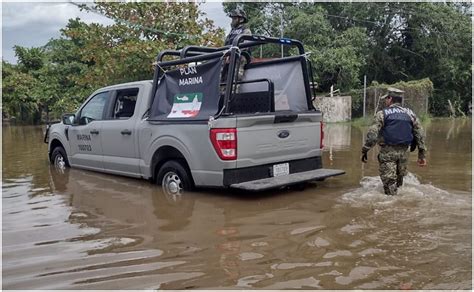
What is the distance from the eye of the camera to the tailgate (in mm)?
6027

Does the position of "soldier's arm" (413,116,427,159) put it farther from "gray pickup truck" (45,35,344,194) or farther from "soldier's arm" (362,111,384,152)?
"gray pickup truck" (45,35,344,194)

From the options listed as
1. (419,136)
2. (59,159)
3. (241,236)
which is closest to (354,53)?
(59,159)

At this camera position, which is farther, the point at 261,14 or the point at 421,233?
the point at 261,14

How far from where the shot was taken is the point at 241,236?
15.5 ft

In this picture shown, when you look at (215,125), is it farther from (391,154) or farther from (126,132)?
(391,154)

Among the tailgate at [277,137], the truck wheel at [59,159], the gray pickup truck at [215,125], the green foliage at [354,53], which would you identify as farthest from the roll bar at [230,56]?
the green foliage at [354,53]

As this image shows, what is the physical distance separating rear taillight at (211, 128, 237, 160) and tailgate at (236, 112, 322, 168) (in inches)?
2.7

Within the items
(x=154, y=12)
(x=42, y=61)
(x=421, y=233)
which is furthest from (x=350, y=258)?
(x=42, y=61)

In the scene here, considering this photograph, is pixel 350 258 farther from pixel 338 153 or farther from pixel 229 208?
pixel 338 153

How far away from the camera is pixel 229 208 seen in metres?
5.86

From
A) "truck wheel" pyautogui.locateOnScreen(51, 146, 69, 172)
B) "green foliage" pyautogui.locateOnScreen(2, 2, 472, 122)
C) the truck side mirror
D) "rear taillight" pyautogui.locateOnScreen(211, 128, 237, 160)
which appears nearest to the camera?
"rear taillight" pyautogui.locateOnScreen(211, 128, 237, 160)

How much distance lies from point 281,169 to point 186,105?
1554 mm

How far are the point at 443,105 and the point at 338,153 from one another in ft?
73.6

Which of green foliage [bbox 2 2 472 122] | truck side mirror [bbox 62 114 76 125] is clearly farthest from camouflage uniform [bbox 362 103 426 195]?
green foliage [bbox 2 2 472 122]
